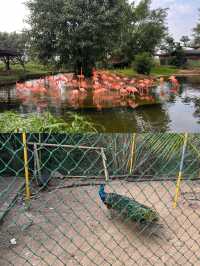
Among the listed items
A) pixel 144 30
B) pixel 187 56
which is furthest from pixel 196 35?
pixel 144 30

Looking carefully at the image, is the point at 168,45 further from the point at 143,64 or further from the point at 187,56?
the point at 143,64

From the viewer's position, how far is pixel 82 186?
6.73 metres

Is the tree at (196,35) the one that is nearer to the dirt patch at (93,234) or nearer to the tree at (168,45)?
the tree at (168,45)

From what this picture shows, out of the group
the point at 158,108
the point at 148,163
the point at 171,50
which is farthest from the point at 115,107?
the point at 171,50

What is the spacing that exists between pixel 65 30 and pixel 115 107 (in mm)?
10705

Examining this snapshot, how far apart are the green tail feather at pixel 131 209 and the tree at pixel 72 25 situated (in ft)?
68.7

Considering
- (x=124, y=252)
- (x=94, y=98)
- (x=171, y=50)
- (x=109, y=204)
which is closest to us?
(x=124, y=252)

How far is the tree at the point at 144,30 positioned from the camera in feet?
140

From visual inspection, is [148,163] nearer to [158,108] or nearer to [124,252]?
[124,252]

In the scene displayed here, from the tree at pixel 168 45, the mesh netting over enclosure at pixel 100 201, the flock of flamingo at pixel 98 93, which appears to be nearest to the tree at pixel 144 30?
the tree at pixel 168 45

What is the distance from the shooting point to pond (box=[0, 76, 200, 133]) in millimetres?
13609

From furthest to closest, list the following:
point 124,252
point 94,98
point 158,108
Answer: point 94,98 → point 158,108 → point 124,252

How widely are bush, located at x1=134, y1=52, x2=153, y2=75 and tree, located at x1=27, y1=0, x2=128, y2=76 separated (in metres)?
6.88

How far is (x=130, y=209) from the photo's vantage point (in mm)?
5109
